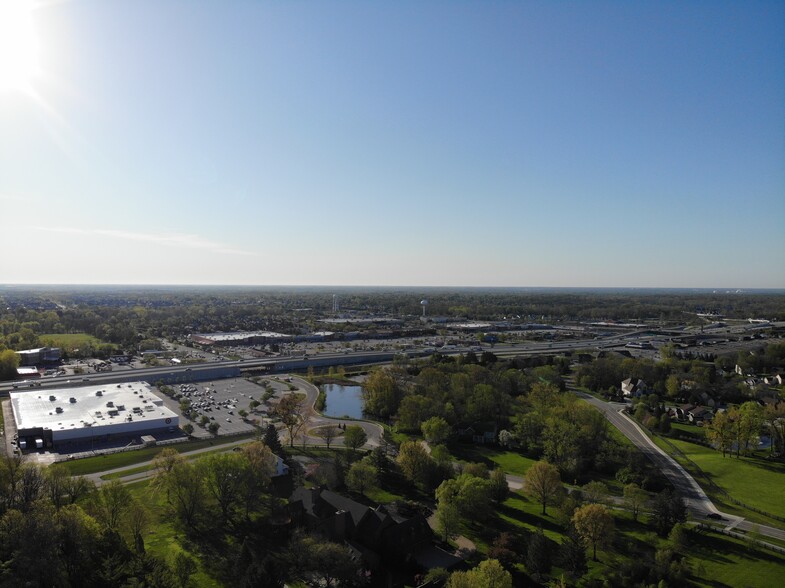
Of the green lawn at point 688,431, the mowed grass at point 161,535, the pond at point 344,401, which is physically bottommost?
the pond at point 344,401

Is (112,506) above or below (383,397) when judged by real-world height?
above

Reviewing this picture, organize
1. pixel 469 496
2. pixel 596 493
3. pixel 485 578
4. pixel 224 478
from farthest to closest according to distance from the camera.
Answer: pixel 596 493
pixel 469 496
pixel 224 478
pixel 485 578

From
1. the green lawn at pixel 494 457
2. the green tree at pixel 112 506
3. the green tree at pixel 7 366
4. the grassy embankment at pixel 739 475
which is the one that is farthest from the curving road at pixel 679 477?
the green tree at pixel 7 366

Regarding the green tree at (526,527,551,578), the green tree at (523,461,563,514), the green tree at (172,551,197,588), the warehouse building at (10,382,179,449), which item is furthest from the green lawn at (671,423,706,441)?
the warehouse building at (10,382,179,449)

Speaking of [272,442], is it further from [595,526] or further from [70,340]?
[70,340]

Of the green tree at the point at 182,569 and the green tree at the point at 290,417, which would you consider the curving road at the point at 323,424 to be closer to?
the green tree at the point at 290,417

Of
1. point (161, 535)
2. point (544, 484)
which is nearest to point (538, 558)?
point (544, 484)
